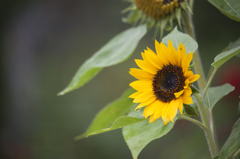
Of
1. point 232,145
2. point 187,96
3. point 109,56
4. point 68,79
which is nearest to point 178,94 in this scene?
point 187,96

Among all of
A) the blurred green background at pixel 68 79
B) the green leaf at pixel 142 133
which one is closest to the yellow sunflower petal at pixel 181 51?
the green leaf at pixel 142 133

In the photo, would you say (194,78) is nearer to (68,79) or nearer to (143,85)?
(143,85)

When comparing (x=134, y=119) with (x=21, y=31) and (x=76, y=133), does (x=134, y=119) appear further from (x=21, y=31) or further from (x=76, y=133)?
(x=21, y=31)

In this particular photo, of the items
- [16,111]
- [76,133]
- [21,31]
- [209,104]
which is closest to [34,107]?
[16,111]

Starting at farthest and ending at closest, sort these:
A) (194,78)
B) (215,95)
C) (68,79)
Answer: (68,79) < (215,95) < (194,78)

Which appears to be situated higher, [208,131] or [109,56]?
[109,56]

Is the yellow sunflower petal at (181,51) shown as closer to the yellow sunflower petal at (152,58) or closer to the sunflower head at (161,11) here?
the yellow sunflower petal at (152,58)

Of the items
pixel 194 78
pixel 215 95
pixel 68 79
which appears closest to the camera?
pixel 194 78
